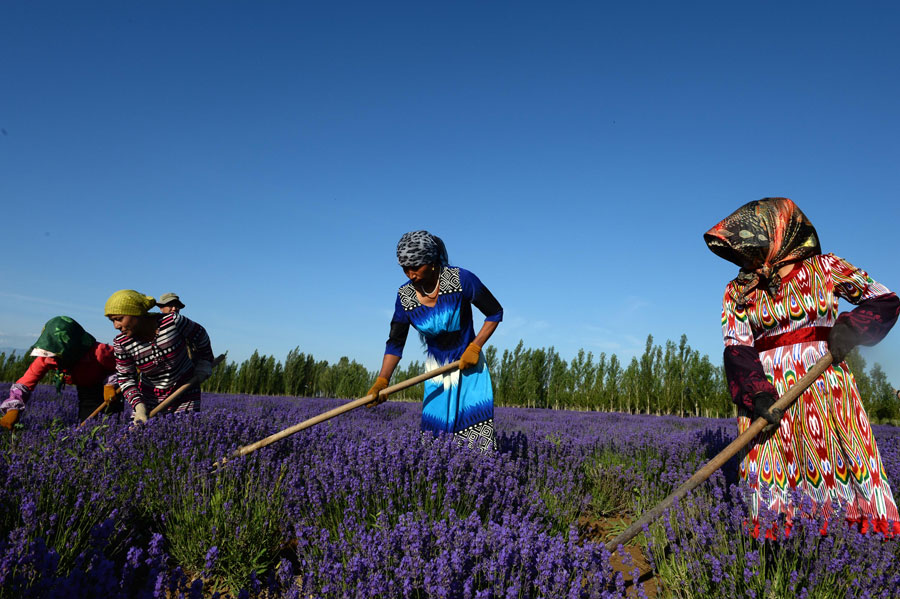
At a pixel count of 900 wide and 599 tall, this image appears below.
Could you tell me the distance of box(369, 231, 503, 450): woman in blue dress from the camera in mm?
2902

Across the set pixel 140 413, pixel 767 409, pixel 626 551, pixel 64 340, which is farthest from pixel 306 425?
pixel 767 409

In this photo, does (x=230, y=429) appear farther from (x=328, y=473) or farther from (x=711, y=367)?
(x=711, y=367)

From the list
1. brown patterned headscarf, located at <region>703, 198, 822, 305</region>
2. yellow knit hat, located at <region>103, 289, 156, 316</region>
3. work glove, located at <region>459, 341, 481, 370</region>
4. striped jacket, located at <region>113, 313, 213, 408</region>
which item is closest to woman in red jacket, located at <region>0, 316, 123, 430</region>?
striped jacket, located at <region>113, 313, 213, 408</region>

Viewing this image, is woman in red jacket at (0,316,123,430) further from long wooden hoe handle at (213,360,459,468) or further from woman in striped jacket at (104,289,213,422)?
long wooden hoe handle at (213,360,459,468)

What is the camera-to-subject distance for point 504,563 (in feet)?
5.02

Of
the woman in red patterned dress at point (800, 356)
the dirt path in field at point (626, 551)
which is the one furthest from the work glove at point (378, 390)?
the woman in red patterned dress at point (800, 356)

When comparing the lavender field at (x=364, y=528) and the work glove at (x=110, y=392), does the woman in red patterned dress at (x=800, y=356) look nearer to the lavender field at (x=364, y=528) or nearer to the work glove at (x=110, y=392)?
the lavender field at (x=364, y=528)

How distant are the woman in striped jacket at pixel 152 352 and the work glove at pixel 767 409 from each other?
3474 mm

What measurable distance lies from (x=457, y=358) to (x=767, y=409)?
162 centimetres

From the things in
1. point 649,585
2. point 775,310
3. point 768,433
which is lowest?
point 649,585

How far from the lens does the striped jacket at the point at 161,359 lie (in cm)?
338

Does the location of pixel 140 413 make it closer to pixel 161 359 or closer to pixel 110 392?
pixel 161 359

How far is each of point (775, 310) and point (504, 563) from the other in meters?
1.52

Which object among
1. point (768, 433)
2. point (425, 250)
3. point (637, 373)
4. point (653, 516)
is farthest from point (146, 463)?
point (637, 373)
